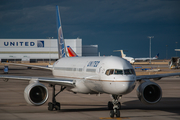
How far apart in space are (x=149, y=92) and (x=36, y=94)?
7.65 meters

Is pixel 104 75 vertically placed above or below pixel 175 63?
below

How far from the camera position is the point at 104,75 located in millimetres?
17125

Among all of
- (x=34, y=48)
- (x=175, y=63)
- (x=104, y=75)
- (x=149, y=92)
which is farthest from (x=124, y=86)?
(x=34, y=48)

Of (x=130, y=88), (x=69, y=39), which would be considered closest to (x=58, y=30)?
(x=130, y=88)

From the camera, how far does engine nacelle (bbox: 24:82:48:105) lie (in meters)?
18.1

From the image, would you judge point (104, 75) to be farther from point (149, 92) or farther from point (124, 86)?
point (149, 92)

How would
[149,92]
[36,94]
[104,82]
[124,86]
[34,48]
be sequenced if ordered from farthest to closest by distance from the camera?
1. [34,48]
2. [149,92]
3. [36,94]
4. [104,82]
5. [124,86]

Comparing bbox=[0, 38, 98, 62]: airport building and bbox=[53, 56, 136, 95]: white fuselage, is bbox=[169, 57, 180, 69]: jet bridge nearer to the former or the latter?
bbox=[53, 56, 136, 95]: white fuselage

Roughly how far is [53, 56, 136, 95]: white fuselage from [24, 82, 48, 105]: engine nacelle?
2.78 meters

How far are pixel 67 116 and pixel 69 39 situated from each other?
140252mm

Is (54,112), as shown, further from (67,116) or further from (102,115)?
(102,115)

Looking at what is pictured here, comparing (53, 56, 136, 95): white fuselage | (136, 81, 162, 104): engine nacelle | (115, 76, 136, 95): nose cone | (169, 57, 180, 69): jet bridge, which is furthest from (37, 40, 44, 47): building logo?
(115, 76, 136, 95): nose cone

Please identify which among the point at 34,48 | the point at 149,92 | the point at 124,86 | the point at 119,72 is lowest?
the point at 149,92

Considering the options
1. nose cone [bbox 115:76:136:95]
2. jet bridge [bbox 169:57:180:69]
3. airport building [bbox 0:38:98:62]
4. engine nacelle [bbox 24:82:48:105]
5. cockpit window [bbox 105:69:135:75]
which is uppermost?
airport building [bbox 0:38:98:62]
